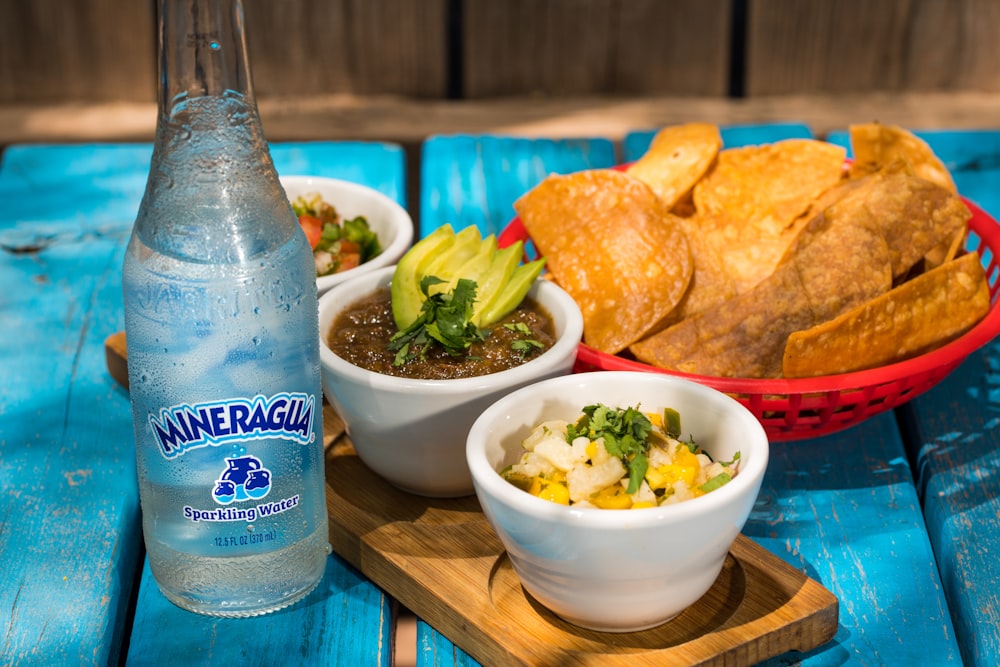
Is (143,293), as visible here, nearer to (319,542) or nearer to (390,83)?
(319,542)

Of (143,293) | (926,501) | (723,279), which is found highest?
(143,293)

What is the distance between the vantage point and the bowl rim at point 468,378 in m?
1.42

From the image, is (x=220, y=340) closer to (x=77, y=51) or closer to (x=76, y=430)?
(x=76, y=430)

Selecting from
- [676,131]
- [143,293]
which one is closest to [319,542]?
[143,293]

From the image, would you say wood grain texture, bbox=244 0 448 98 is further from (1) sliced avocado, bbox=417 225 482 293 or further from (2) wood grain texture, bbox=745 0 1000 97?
(1) sliced avocado, bbox=417 225 482 293

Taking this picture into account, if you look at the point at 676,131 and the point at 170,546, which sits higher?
the point at 676,131

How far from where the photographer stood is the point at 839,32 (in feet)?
10.8

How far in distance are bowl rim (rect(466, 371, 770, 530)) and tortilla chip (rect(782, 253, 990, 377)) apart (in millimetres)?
192

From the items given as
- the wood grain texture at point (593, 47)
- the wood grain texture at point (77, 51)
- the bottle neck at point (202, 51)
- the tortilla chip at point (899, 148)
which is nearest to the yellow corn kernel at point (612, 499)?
the bottle neck at point (202, 51)

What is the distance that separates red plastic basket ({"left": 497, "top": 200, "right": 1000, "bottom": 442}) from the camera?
150 cm

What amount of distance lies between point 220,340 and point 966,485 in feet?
3.18

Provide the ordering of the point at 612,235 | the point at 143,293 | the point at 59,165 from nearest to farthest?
the point at 143,293
the point at 612,235
the point at 59,165

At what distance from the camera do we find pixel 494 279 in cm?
162

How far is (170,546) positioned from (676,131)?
1.13 meters
